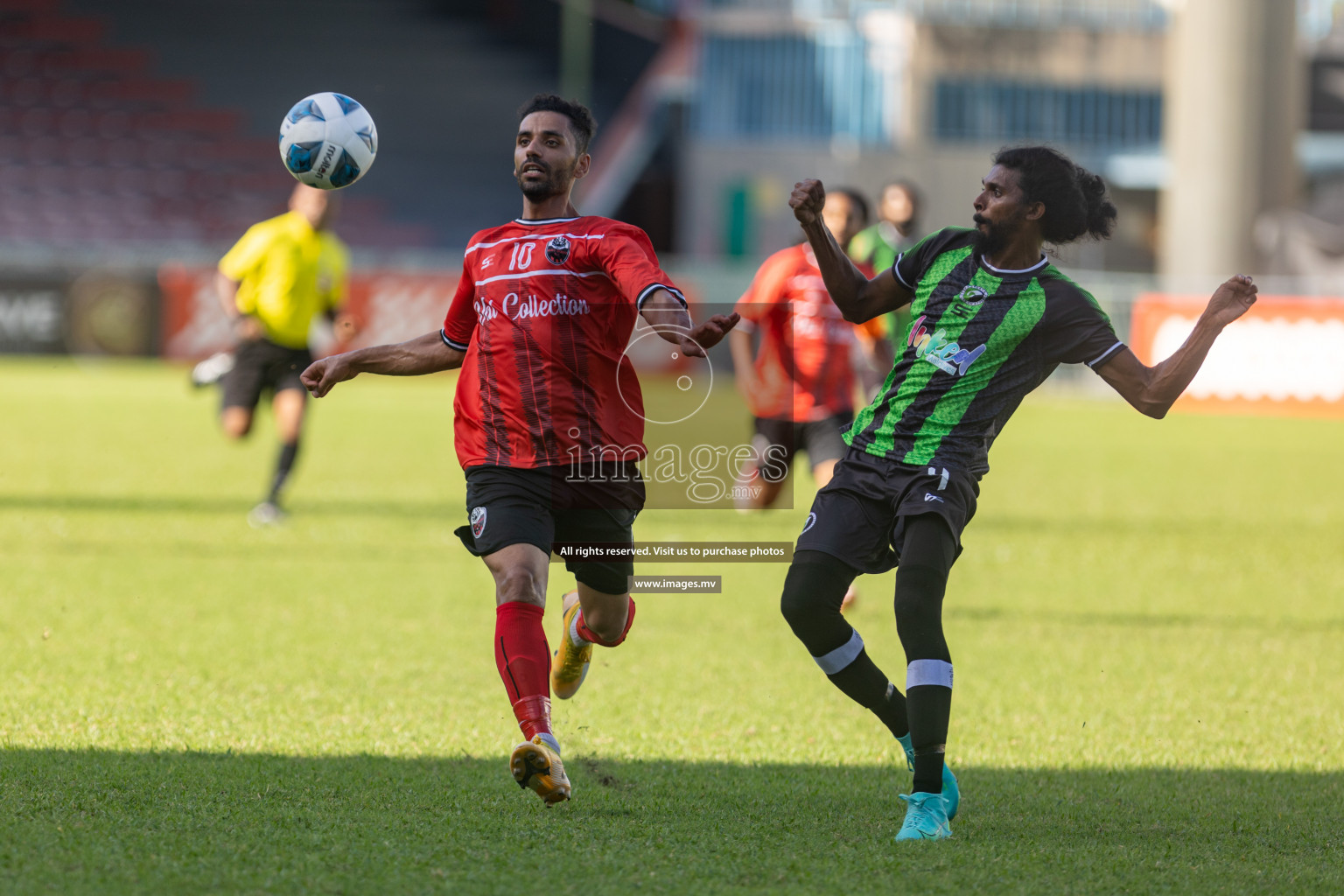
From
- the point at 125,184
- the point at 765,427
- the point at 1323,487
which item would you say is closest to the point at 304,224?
the point at 765,427

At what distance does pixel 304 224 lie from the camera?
11492 millimetres

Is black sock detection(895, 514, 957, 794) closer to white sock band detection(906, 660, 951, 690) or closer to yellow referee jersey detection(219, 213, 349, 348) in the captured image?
white sock band detection(906, 660, 951, 690)

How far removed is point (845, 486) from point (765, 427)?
4.63m

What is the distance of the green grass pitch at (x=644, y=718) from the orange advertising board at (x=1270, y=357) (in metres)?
10.7

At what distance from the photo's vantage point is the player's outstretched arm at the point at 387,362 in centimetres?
500

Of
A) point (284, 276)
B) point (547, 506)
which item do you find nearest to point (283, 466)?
point (284, 276)

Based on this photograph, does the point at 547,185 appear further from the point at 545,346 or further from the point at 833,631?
the point at 833,631

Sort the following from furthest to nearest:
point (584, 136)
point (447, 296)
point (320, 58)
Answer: point (320, 58) < point (447, 296) < point (584, 136)

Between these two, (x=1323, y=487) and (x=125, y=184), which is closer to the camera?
(x=1323, y=487)

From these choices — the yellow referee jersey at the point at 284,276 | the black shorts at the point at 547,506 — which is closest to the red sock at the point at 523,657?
the black shorts at the point at 547,506

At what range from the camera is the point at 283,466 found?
11.3m

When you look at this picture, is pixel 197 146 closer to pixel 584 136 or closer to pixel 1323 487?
pixel 1323 487

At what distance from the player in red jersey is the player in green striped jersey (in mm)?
653

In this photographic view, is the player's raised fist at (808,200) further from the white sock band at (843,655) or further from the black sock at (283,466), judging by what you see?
the black sock at (283,466)
